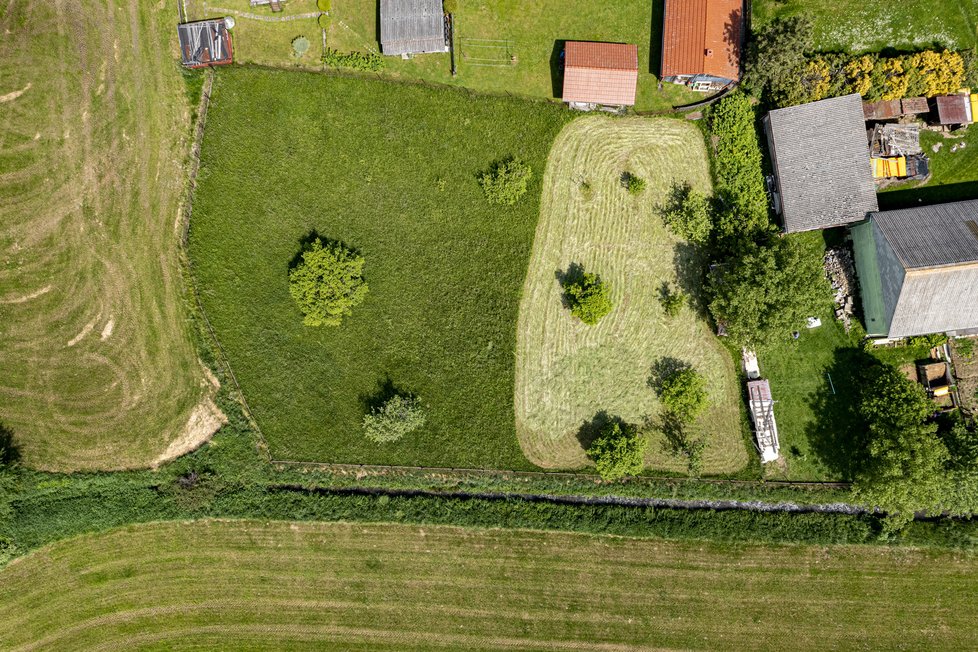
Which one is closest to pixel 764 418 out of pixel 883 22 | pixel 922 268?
pixel 922 268

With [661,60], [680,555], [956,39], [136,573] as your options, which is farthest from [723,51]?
[136,573]

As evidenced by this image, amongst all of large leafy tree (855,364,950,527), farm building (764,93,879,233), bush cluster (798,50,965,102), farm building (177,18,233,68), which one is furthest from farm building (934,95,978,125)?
farm building (177,18,233,68)

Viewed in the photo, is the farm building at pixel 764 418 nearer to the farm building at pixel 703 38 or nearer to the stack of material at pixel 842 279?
the stack of material at pixel 842 279

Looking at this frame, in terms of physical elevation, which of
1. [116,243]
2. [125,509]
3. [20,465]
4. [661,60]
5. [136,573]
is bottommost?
[136,573]

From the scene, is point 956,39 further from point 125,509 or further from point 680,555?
point 125,509

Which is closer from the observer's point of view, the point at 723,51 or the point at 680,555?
the point at 723,51
